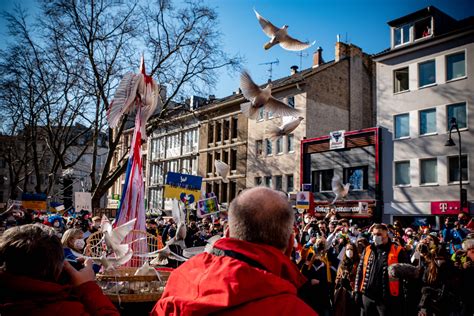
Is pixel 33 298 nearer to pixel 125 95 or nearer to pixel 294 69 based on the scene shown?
pixel 125 95

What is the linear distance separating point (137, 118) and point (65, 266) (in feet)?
15.0

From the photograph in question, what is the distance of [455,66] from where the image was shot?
25.2 m

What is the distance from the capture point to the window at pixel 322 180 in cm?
3075

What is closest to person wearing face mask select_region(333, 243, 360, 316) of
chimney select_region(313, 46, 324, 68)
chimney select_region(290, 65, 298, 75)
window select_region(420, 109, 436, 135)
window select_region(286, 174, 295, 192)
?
window select_region(420, 109, 436, 135)

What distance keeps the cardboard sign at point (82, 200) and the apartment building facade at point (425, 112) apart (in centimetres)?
1718

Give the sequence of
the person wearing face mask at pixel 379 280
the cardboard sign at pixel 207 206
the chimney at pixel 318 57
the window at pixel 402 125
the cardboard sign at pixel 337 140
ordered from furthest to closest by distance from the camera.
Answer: the chimney at pixel 318 57
the cardboard sign at pixel 337 140
the window at pixel 402 125
the cardboard sign at pixel 207 206
the person wearing face mask at pixel 379 280

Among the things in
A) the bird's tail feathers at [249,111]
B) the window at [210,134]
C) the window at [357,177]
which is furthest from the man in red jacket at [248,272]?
the window at [210,134]

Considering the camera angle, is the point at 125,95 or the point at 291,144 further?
the point at 291,144

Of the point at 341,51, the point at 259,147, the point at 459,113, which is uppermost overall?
the point at 341,51

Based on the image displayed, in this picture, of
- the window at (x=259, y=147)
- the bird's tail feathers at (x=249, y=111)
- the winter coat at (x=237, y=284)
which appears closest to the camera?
the winter coat at (x=237, y=284)

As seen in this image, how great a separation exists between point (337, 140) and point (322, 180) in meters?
2.95

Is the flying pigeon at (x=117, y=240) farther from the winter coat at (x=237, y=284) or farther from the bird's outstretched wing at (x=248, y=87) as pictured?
the bird's outstretched wing at (x=248, y=87)

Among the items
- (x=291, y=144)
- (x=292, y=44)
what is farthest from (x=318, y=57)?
(x=292, y=44)

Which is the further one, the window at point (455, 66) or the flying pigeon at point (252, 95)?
the window at point (455, 66)
